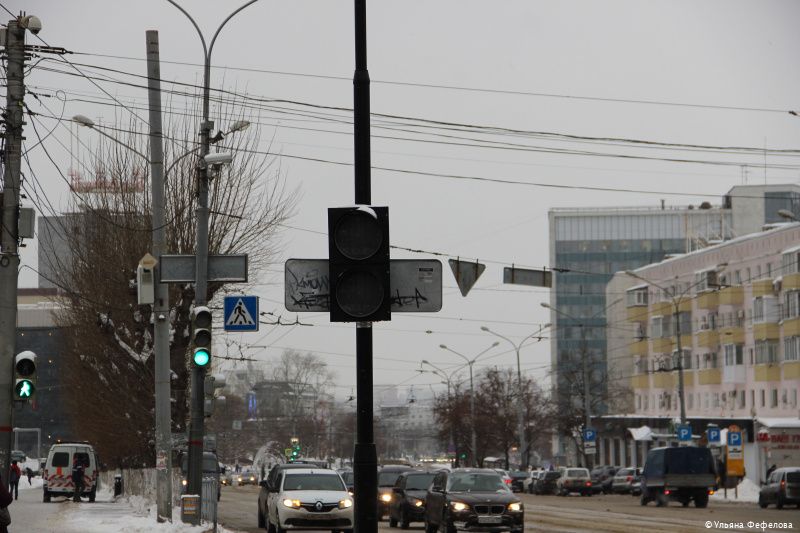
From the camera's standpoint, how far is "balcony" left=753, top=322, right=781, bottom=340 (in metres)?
77.6

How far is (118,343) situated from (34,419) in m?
108

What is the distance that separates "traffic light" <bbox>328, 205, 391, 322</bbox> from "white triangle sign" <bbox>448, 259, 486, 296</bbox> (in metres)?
22.4

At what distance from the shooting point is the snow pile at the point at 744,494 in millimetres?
57062

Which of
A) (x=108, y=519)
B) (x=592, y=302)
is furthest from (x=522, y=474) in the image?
(x=592, y=302)

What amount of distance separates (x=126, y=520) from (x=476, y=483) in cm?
1059

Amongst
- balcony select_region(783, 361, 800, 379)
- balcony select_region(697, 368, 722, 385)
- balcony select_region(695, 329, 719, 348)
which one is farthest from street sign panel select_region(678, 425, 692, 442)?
balcony select_region(695, 329, 719, 348)

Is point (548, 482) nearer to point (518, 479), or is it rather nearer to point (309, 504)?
point (518, 479)

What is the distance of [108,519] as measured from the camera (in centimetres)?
3600

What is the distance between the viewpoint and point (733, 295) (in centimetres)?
8412

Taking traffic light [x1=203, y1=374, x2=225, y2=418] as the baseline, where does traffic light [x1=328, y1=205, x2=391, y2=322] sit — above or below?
above

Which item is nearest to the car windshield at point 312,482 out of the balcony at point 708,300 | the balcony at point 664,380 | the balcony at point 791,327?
the balcony at point 791,327

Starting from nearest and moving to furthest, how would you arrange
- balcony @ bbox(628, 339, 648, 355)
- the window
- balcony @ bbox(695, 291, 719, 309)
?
the window < balcony @ bbox(695, 291, 719, 309) < balcony @ bbox(628, 339, 648, 355)

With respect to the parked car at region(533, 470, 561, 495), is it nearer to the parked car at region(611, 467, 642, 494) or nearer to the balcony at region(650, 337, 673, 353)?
the parked car at region(611, 467, 642, 494)

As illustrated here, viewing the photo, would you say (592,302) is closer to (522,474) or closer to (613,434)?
(613,434)
